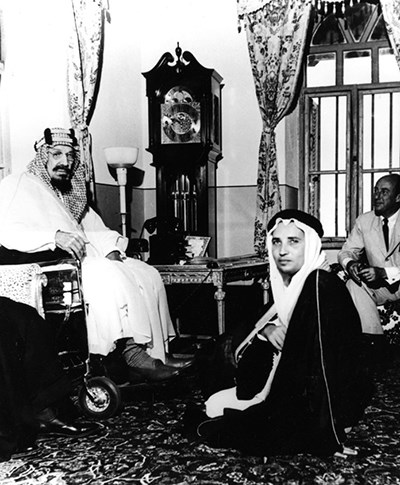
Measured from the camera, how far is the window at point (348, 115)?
21.9ft

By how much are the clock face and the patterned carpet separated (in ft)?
11.5

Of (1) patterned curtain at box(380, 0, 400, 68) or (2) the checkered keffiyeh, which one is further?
(1) patterned curtain at box(380, 0, 400, 68)

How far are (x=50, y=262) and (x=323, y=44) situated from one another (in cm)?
437

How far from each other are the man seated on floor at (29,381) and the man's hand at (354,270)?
235 centimetres

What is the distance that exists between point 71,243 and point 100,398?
3.00 ft

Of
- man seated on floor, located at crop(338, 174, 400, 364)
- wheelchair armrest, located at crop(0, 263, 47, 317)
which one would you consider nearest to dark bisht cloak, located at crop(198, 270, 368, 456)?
wheelchair armrest, located at crop(0, 263, 47, 317)

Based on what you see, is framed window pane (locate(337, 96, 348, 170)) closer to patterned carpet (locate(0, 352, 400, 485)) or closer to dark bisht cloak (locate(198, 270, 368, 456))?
patterned carpet (locate(0, 352, 400, 485))

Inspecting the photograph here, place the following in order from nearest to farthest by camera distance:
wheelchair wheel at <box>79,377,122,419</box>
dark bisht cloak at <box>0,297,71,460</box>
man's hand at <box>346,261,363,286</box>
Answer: dark bisht cloak at <box>0,297,71,460</box>
wheelchair wheel at <box>79,377,122,419</box>
man's hand at <box>346,261,363,286</box>

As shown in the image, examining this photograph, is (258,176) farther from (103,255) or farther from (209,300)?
(103,255)

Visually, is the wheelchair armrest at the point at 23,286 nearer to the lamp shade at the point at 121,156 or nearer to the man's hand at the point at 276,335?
the man's hand at the point at 276,335

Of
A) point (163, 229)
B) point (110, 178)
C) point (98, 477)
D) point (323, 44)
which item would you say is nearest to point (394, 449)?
point (98, 477)

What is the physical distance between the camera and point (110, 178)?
640 centimetres

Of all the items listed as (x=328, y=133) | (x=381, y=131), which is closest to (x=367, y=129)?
(x=381, y=131)

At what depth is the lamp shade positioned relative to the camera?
5.62 m
